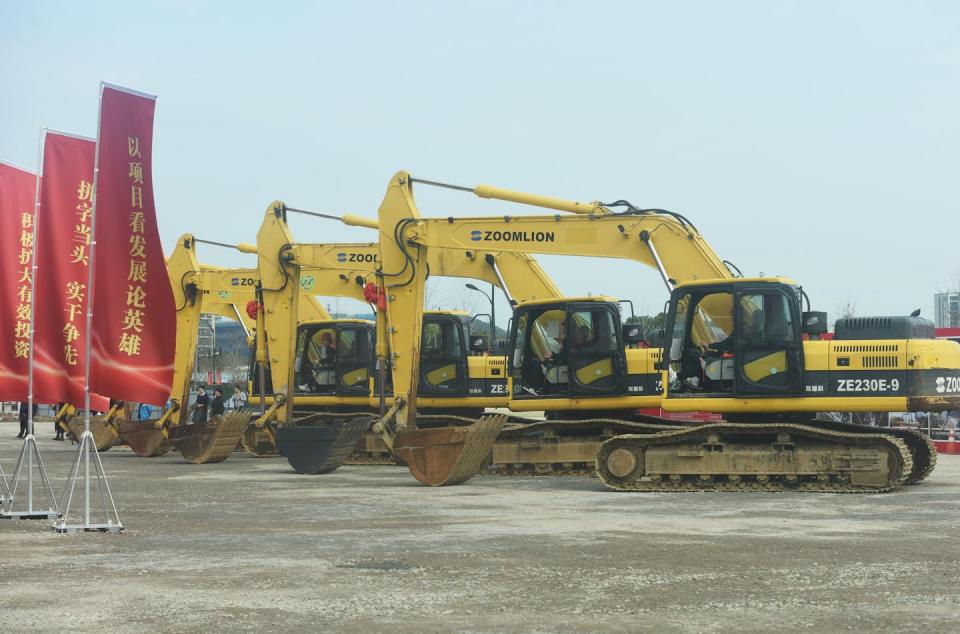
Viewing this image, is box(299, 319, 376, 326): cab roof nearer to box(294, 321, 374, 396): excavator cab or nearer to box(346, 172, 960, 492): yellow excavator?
box(294, 321, 374, 396): excavator cab

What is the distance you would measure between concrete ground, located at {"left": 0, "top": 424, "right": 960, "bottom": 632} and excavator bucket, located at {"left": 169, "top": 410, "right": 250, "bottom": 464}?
27.7ft

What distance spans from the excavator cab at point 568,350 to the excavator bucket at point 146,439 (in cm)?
1170

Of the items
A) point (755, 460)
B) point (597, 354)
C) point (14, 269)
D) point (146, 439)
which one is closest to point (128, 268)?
point (14, 269)

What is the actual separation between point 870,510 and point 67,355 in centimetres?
1085

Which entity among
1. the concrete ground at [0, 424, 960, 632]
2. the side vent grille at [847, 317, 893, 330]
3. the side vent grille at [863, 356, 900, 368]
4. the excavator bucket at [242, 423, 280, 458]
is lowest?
the concrete ground at [0, 424, 960, 632]

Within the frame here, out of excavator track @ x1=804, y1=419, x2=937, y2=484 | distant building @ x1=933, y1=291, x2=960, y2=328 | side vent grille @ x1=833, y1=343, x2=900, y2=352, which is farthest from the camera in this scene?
distant building @ x1=933, y1=291, x2=960, y2=328

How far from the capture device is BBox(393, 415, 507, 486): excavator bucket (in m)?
21.7

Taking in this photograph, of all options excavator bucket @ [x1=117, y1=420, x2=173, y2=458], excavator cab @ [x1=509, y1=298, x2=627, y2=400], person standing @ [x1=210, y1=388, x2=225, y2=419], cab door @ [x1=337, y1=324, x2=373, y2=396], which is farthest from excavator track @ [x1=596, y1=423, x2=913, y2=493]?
person standing @ [x1=210, y1=388, x2=225, y2=419]

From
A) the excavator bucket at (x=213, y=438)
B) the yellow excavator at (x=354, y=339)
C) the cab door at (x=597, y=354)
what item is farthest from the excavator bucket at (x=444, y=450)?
the excavator bucket at (x=213, y=438)

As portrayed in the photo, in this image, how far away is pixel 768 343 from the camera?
20.1 meters

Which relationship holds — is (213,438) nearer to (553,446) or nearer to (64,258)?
(553,446)

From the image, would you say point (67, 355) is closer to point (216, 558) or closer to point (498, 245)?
point (216, 558)

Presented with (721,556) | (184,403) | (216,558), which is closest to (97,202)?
(216,558)

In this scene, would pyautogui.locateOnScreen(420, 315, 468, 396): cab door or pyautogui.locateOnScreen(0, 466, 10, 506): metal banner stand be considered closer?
pyautogui.locateOnScreen(0, 466, 10, 506): metal banner stand
